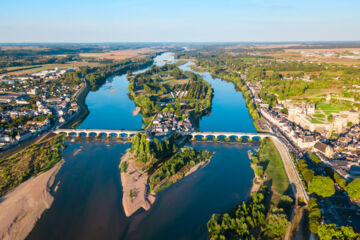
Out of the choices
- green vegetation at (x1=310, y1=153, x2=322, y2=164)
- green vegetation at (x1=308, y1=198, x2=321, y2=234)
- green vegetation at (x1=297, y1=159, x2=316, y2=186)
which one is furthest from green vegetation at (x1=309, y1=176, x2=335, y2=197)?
green vegetation at (x1=310, y1=153, x2=322, y2=164)

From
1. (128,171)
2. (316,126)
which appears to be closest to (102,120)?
(128,171)

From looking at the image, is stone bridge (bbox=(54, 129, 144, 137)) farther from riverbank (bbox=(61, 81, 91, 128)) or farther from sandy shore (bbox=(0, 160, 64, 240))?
sandy shore (bbox=(0, 160, 64, 240))

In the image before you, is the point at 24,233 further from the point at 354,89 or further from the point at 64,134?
the point at 354,89

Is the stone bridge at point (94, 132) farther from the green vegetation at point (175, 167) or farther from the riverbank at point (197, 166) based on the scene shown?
the riverbank at point (197, 166)

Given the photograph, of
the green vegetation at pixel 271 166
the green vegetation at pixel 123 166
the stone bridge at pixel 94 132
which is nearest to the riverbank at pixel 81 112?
the stone bridge at pixel 94 132

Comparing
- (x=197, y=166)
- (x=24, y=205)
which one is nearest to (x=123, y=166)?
(x=197, y=166)

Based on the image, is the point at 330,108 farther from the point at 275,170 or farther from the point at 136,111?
the point at 136,111
